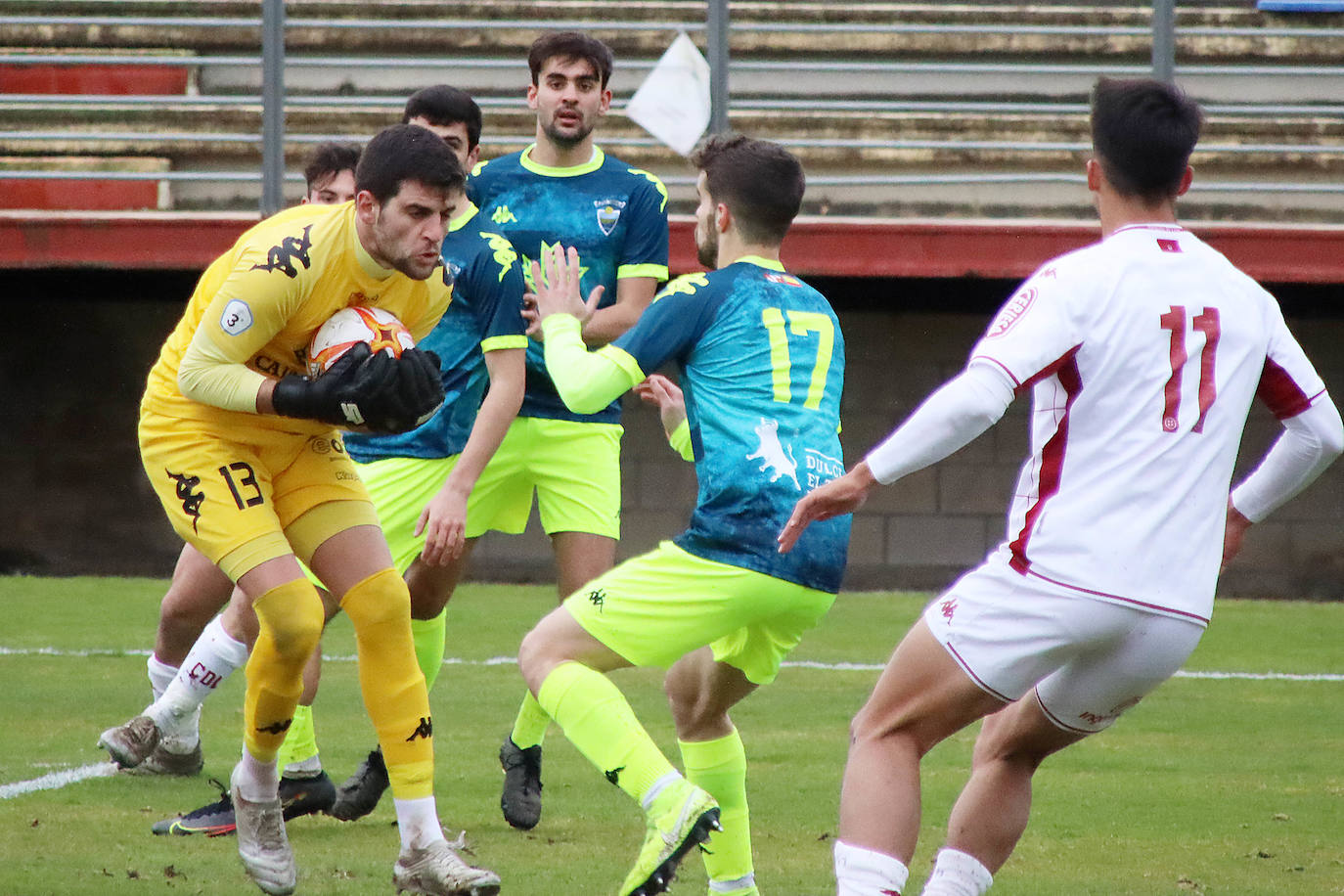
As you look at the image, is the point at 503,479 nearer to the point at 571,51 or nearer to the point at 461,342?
the point at 461,342

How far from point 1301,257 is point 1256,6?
3.33 metres

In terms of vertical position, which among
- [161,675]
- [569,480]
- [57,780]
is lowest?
[57,780]

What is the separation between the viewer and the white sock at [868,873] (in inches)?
128

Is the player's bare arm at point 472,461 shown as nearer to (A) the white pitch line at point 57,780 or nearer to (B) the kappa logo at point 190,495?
(B) the kappa logo at point 190,495

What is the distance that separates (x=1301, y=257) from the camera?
1095 centimetres

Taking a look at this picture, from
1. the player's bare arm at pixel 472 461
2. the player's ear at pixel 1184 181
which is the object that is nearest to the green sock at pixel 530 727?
the player's bare arm at pixel 472 461

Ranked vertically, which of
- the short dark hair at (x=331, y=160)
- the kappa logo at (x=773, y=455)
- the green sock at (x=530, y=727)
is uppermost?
the short dark hair at (x=331, y=160)

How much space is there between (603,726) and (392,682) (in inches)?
24.4

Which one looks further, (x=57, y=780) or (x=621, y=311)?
(x=621, y=311)

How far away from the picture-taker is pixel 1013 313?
3.22 m

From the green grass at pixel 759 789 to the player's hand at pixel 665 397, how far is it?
1234 mm

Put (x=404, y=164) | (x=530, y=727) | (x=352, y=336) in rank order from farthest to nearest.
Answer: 1. (x=530, y=727)
2. (x=352, y=336)
3. (x=404, y=164)

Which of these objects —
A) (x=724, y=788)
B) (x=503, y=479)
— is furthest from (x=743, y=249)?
(x=503, y=479)

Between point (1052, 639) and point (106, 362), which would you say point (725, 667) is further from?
point (106, 362)
